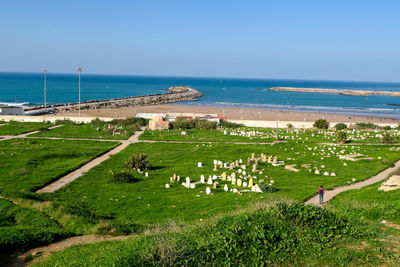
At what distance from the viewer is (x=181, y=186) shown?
108 ft

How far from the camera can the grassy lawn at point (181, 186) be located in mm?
25344

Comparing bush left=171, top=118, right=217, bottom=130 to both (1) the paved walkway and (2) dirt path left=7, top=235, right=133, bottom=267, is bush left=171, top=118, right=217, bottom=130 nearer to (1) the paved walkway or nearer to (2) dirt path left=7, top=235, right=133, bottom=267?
(1) the paved walkway

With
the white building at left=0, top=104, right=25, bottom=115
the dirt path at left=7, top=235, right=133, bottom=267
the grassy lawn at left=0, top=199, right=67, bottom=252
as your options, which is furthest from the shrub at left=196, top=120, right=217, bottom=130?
the dirt path at left=7, top=235, right=133, bottom=267

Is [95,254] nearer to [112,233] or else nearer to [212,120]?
[112,233]

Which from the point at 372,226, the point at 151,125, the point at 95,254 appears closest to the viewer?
the point at 95,254

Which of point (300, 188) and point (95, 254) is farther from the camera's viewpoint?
point (300, 188)

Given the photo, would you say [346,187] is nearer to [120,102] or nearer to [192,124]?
[192,124]

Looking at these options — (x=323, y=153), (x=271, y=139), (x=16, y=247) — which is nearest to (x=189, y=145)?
(x=271, y=139)

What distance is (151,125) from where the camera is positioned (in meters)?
72.7

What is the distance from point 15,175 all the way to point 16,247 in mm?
18938

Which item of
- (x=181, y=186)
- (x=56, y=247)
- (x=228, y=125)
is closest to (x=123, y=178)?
(x=181, y=186)

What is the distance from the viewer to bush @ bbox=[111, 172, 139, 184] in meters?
→ 34.2

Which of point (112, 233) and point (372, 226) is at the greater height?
point (372, 226)

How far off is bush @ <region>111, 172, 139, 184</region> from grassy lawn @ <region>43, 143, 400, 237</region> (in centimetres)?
67
